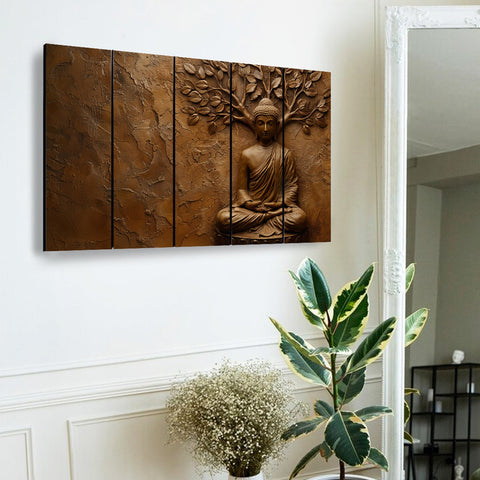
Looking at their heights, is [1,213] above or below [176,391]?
above

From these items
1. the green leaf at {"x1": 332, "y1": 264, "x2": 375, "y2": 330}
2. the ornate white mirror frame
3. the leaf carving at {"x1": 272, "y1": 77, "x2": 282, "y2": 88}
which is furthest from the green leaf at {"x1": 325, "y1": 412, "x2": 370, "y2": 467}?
the leaf carving at {"x1": 272, "y1": 77, "x2": 282, "y2": 88}

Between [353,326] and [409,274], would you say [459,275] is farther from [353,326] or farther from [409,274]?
[353,326]

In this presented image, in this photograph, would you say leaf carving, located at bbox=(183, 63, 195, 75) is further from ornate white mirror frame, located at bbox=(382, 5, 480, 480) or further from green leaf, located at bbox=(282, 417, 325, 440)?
green leaf, located at bbox=(282, 417, 325, 440)

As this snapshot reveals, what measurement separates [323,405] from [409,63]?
1.42 meters

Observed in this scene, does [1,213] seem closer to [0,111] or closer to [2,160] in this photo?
[2,160]

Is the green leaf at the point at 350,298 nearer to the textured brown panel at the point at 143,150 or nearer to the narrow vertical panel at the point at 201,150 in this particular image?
the narrow vertical panel at the point at 201,150

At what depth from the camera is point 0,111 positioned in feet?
7.91

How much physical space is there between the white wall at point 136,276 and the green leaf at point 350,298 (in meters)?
0.47

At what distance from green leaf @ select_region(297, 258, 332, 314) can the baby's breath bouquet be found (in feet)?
1.19

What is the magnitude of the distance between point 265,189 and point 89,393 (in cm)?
105

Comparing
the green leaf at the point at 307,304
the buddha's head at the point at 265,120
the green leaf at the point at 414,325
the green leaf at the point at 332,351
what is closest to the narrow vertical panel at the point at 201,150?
the buddha's head at the point at 265,120

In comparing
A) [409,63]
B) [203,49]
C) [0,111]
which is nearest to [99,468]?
[0,111]

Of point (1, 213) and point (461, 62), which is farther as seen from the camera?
point (461, 62)

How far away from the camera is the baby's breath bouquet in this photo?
2.47 m
